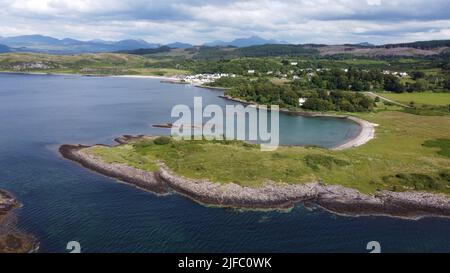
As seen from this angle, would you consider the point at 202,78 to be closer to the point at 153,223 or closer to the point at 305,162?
the point at 305,162

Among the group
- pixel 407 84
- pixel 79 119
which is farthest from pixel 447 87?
pixel 79 119

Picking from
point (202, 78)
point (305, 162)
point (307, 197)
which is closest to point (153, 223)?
point (307, 197)

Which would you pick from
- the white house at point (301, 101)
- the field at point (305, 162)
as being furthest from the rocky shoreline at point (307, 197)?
the white house at point (301, 101)

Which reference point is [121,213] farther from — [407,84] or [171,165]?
[407,84]

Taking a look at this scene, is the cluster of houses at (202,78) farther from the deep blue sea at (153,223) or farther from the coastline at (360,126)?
the deep blue sea at (153,223)

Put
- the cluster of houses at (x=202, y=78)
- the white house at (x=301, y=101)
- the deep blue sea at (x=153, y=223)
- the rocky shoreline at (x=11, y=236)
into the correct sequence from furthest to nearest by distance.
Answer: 1. the cluster of houses at (x=202, y=78)
2. the white house at (x=301, y=101)
3. the deep blue sea at (x=153, y=223)
4. the rocky shoreline at (x=11, y=236)

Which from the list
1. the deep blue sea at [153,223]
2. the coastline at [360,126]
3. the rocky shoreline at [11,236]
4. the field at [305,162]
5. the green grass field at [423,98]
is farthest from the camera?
the green grass field at [423,98]

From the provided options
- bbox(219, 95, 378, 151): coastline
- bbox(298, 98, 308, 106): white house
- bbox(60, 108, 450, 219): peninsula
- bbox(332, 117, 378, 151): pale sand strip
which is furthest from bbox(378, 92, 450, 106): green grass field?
bbox(60, 108, 450, 219): peninsula
